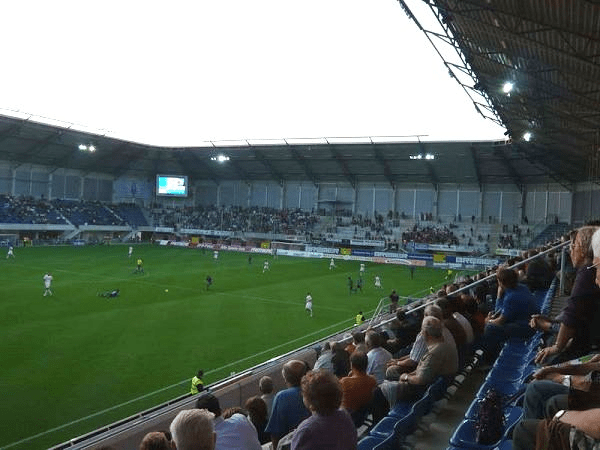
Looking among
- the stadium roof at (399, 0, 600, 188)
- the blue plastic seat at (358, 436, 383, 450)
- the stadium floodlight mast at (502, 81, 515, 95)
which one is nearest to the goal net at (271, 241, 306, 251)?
the stadium roof at (399, 0, 600, 188)

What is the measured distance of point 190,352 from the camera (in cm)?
1884

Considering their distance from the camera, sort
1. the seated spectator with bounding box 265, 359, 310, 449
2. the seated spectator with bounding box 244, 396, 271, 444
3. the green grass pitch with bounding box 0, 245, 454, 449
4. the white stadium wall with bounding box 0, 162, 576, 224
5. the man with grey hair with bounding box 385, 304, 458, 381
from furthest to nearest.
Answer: the white stadium wall with bounding box 0, 162, 576, 224, the green grass pitch with bounding box 0, 245, 454, 449, the seated spectator with bounding box 244, 396, 271, 444, the man with grey hair with bounding box 385, 304, 458, 381, the seated spectator with bounding box 265, 359, 310, 449

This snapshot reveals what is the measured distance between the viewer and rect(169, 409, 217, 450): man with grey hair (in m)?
3.29

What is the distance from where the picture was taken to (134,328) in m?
22.1

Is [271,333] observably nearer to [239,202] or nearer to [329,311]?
[329,311]

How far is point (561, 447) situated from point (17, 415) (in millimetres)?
13407

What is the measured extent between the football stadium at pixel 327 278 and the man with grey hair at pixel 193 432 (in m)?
0.01

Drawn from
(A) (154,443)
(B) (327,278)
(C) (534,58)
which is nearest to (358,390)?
(A) (154,443)

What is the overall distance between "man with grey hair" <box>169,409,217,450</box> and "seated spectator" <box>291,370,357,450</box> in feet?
→ 2.03

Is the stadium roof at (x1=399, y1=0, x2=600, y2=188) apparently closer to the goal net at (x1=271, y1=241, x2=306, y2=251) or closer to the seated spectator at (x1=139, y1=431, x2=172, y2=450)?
the seated spectator at (x1=139, y1=431, x2=172, y2=450)

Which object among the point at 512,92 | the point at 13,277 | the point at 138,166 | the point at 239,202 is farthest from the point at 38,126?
the point at 512,92

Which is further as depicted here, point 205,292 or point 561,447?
point 205,292

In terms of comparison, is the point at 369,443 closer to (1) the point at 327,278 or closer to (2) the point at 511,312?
(2) the point at 511,312

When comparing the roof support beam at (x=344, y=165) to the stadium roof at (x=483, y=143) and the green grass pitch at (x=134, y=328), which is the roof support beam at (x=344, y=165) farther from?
the green grass pitch at (x=134, y=328)
